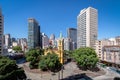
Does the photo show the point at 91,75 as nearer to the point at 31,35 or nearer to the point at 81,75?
the point at 81,75

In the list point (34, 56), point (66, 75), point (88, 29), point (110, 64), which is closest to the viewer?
point (66, 75)

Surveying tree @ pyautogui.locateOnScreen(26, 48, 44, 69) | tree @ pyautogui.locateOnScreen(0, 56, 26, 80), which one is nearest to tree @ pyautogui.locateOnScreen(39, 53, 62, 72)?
tree @ pyautogui.locateOnScreen(26, 48, 44, 69)

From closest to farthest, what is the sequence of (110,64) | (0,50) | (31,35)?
1. (0,50)
2. (110,64)
3. (31,35)

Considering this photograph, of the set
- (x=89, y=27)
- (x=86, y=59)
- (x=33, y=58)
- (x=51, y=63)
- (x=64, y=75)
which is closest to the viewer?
(x=51, y=63)

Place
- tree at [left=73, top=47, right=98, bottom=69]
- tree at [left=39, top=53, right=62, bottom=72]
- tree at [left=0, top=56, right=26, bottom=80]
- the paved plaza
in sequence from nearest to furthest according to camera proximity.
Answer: tree at [left=0, top=56, right=26, bottom=80], the paved plaza, tree at [left=39, top=53, right=62, bottom=72], tree at [left=73, top=47, right=98, bottom=69]

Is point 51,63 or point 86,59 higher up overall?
point 86,59

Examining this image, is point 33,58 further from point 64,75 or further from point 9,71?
point 9,71

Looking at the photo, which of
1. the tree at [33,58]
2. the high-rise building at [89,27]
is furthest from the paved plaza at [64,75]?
the high-rise building at [89,27]

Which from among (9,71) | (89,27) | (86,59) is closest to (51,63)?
(86,59)

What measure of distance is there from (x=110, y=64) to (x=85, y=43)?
50205 mm

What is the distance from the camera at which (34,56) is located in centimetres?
6888

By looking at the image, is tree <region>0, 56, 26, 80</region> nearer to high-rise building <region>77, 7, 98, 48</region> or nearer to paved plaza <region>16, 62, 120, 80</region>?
paved plaza <region>16, 62, 120, 80</region>

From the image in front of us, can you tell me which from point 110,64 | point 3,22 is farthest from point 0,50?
point 110,64

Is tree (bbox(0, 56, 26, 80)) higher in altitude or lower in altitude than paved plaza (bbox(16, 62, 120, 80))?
higher
